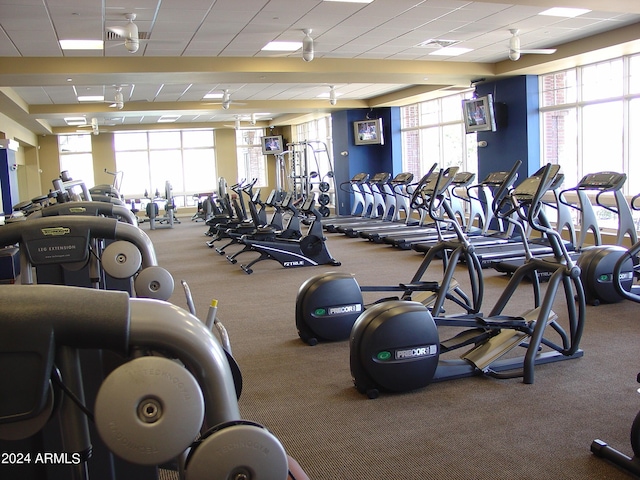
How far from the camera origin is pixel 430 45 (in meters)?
9.04

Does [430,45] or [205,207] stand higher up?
[430,45]

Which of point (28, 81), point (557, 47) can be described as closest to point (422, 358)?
point (557, 47)

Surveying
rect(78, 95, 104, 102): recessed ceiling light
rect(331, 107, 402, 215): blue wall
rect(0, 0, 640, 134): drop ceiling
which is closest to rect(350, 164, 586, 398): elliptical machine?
rect(0, 0, 640, 134): drop ceiling

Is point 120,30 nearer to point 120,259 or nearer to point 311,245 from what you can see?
point 311,245

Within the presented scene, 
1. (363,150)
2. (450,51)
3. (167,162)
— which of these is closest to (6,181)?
(450,51)

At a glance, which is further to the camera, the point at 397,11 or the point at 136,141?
the point at 136,141

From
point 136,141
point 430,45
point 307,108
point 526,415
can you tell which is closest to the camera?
point 526,415

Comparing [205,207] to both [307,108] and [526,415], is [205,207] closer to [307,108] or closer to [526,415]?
[307,108]

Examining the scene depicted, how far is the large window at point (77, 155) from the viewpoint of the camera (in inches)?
786

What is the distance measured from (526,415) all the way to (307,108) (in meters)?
13.3

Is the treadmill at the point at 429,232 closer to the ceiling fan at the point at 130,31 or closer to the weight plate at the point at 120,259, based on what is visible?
the ceiling fan at the point at 130,31

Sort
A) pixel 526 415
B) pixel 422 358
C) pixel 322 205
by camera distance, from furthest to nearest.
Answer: pixel 322 205
pixel 422 358
pixel 526 415

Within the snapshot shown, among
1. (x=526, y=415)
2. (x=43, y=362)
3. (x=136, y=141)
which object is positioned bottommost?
(x=526, y=415)

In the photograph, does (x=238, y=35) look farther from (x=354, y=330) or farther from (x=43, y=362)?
(x=43, y=362)
